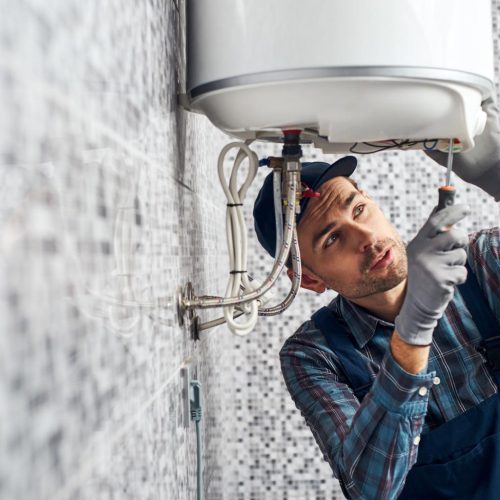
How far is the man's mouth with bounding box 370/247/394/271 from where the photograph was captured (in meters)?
1.20

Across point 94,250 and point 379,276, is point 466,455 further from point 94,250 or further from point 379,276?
point 94,250

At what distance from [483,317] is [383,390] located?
1.19 feet

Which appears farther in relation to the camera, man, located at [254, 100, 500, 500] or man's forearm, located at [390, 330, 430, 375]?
man, located at [254, 100, 500, 500]

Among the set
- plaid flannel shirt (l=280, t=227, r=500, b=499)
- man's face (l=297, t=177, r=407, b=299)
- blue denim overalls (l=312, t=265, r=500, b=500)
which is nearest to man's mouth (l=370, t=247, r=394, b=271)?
man's face (l=297, t=177, r=407, b=299)

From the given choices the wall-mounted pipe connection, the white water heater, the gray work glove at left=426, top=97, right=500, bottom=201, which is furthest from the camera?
the gray work glove at left=426, top=97, right=500, bottom=201

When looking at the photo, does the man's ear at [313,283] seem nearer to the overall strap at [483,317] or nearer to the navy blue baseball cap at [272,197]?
the navy blue baseball cap at [272,197]

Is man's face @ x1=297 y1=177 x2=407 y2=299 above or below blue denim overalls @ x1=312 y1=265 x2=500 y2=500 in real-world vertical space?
above

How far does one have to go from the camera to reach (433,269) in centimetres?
91

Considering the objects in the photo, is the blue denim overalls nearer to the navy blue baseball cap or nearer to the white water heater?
the navy blue baseball cap

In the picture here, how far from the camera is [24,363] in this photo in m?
0.33

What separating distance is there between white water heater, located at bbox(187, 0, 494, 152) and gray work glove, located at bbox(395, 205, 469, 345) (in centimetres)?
17

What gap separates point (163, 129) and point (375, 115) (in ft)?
0.81

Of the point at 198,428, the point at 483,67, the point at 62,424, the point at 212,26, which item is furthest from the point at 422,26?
the point at 198,428

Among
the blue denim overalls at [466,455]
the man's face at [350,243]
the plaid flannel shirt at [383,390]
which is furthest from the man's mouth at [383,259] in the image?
the blue denim overalls at [466,455]
